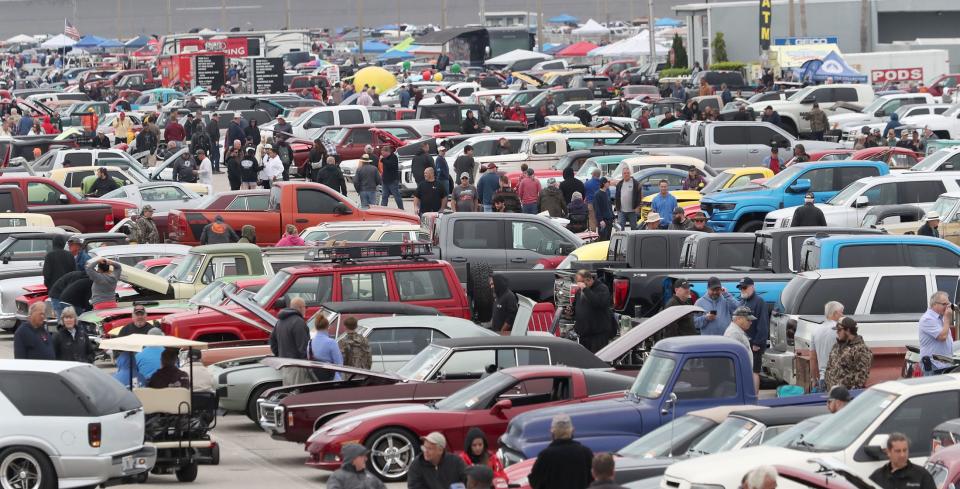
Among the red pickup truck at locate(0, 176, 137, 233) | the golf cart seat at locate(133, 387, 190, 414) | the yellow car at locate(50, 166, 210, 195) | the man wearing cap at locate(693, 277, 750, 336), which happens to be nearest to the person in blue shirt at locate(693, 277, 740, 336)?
the man wearing cap at locate(693, 277, 750, 336)

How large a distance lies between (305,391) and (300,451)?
68 cm

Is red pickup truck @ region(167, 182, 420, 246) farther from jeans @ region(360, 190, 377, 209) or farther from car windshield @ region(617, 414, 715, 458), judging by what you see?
car windshield @ region(617, 414, 715, 458)

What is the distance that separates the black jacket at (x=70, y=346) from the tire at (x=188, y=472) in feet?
10.5

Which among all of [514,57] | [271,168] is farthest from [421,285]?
[514,57]

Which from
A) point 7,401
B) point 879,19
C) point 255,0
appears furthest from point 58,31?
point 7,401

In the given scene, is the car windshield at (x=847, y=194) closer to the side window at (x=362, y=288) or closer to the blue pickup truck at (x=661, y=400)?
the side window at (x=362, y=288)

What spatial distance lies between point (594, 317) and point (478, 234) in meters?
5.49

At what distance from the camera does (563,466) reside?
11.4 metres

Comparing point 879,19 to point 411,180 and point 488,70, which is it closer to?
point 488,70

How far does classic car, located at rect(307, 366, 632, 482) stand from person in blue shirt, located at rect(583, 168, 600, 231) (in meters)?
14.3

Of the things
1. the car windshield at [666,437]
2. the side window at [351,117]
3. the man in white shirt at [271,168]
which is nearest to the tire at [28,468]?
the car windshield at [666,437]

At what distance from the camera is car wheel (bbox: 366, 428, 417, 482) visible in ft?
47.4

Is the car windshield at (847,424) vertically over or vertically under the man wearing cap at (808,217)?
under

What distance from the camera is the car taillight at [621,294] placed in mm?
19609
